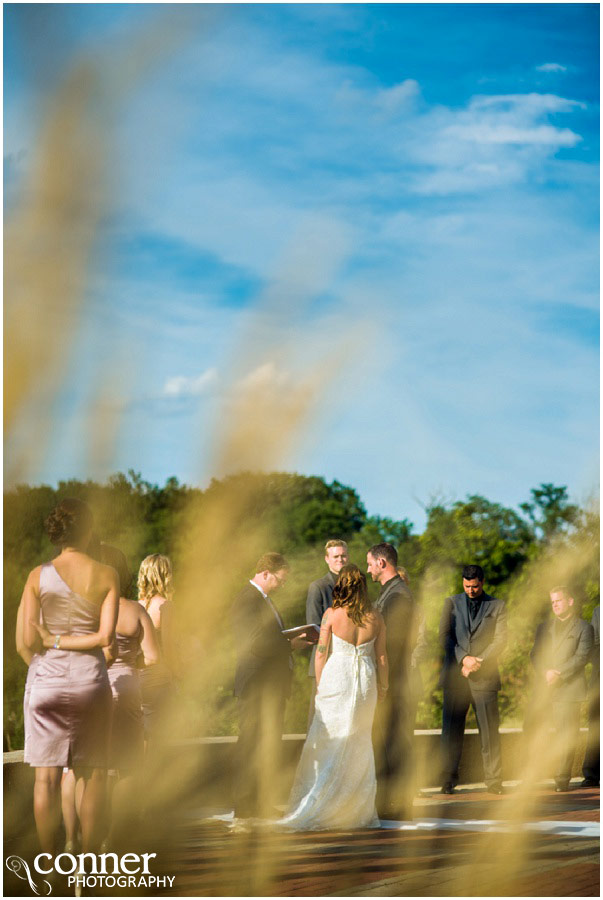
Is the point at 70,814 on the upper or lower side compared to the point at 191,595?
lower

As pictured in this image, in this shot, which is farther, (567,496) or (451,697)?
(451,697)

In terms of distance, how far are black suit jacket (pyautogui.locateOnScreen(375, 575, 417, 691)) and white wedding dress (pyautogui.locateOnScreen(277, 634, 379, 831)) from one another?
145 millimetres

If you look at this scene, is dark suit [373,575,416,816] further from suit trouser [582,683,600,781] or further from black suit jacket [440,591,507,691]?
suit trouser [582,683,600,781]

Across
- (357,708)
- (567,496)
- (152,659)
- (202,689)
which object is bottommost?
(357,708)

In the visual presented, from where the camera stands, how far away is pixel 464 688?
7500 millimetres

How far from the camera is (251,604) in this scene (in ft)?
2.60

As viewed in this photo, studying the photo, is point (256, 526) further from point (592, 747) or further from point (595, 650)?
point (592, 747)

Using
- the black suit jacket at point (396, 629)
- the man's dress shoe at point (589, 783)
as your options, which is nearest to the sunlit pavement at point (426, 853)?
the man's dress shoe at point (589, 783)

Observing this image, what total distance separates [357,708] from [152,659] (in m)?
2.38

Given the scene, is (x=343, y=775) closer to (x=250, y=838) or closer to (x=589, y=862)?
(x=589, y=862)

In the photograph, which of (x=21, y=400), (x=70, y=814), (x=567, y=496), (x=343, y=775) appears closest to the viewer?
(x=21, y=400)

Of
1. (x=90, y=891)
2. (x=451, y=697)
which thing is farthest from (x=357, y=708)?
(x=90, y=891)

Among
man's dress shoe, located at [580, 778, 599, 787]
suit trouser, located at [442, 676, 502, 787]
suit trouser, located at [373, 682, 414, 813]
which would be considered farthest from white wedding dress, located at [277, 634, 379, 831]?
man's dress shoe, located at [580, 778, 599, 787]

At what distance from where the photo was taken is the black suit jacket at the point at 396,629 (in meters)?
5.24
